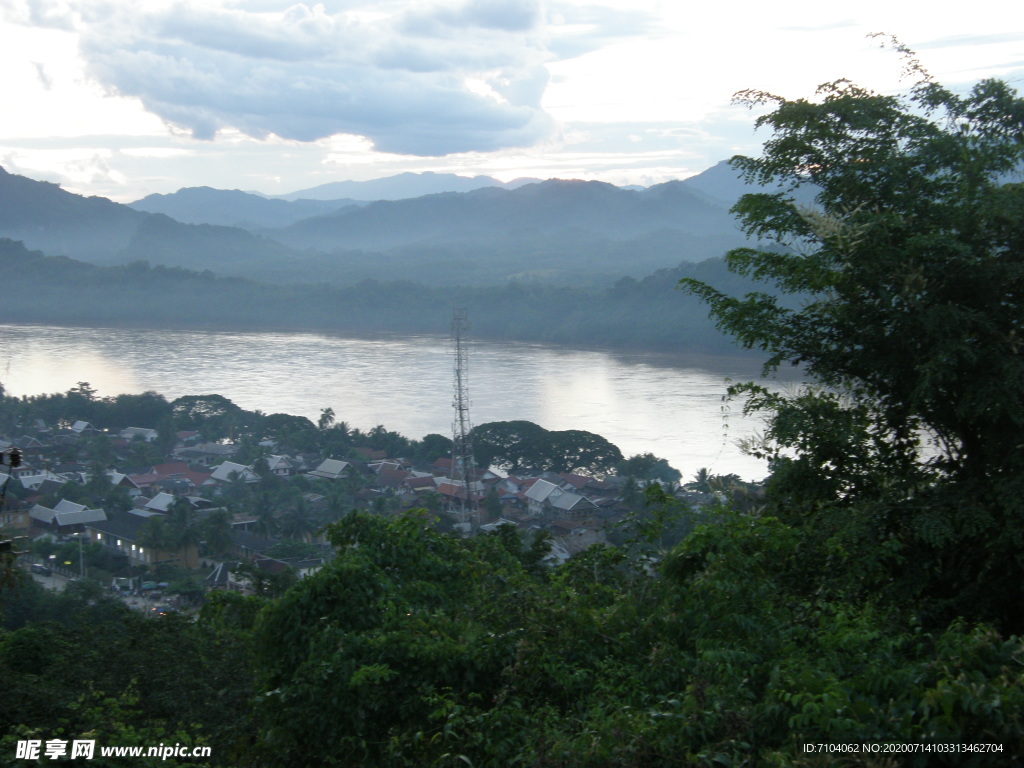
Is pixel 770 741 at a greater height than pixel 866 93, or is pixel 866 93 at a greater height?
pixel 866 93

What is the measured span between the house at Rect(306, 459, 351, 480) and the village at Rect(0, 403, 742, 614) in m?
0.02

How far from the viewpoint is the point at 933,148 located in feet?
7.91

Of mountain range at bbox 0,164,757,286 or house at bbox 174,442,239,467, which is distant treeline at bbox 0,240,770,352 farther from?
house at bbox 174,442,239,467

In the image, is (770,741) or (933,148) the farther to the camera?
(933,148)

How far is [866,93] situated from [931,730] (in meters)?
1.87

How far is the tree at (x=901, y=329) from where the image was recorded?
2.06 metres

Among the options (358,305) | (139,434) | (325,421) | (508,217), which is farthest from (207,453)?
(508,217)

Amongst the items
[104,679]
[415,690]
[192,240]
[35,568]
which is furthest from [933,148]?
[192,240]

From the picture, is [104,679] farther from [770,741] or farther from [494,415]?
[494,415]

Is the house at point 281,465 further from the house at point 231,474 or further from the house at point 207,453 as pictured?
the house at point 207,453

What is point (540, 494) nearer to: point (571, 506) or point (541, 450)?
point (571, 506)

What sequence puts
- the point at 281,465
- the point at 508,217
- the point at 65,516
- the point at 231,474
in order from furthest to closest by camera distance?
the point at 508,217 → the point at 281,465 → the point at 231,474 → the point at 65,516

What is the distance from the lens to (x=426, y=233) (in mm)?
87625

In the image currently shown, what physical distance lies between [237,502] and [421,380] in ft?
28.8
